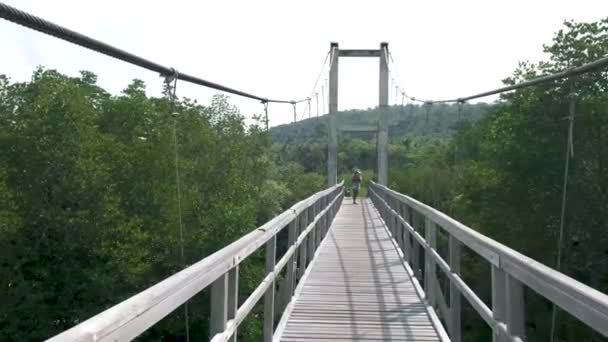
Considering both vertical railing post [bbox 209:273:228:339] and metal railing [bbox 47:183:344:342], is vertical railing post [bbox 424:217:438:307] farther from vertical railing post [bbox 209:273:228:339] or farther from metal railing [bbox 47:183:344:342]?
vertical railing post [bbox 209:273:228:339]

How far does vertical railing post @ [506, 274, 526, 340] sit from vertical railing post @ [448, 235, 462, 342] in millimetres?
1252

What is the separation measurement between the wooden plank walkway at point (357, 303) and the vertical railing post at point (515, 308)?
6.09ft

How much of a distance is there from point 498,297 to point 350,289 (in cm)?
340

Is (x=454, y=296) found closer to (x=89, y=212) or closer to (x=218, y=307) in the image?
(x=218, y=307)

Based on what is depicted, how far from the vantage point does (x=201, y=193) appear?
88.9 ft

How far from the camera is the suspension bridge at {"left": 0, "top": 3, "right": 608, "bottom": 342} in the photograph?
4.99ft

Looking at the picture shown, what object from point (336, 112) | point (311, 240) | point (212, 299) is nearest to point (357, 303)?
point (311, 240)

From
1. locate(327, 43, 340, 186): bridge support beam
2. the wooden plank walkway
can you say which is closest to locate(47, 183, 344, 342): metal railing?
the wooden plank walkway

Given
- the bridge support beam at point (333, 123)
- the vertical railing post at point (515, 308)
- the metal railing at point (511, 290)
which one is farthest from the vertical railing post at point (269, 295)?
the bridge support beam at point (333, 123)

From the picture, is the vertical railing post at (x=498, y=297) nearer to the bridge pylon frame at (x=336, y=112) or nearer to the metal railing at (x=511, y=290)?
the metal railing at (x=511, y=290)

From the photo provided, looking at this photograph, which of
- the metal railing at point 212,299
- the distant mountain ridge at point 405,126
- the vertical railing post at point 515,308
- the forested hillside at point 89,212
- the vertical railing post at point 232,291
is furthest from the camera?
the distant mountain ridge at point 405,126

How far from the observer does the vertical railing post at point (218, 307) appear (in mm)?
2197

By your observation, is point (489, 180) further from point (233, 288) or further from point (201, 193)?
point (233, 288)

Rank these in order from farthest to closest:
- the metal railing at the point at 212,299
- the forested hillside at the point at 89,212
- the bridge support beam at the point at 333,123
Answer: the bridge support beam at the point at 333,123
the forested hillside at the point at 89,212
the metal railing at the point at 212,299
